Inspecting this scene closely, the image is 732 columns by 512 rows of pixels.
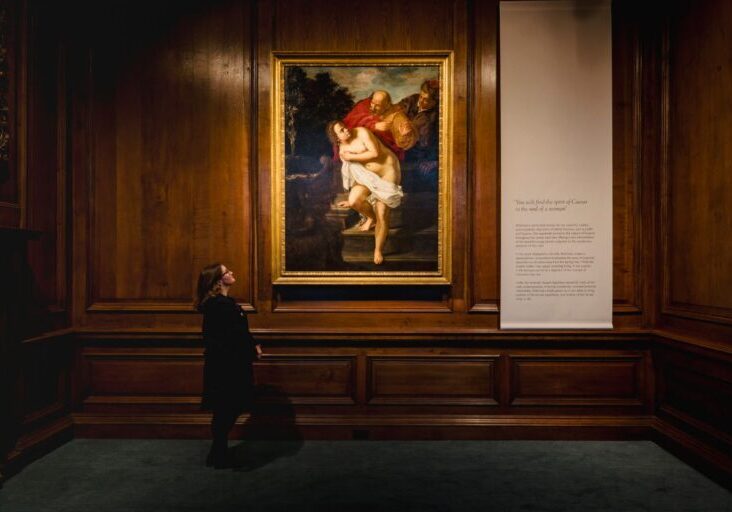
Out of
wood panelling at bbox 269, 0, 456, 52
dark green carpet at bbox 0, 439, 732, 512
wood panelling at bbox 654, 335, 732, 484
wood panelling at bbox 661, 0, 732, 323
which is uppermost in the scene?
wood panelling at bbox 269, 0, 456, 52

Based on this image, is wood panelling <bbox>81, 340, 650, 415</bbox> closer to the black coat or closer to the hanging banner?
the hanging banner

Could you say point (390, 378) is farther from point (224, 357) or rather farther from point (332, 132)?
point (332, 132)

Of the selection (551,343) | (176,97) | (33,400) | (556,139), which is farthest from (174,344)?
(556,139)

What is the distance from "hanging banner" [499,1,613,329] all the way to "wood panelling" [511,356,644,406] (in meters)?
0.33

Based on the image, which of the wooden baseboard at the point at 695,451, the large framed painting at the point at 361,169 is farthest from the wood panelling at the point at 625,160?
the large framed painting at the point at 361,169

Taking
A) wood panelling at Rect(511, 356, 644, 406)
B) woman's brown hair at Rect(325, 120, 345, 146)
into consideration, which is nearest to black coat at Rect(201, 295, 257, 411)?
woman's brown hair at Rect(325, 120, 345, 146)

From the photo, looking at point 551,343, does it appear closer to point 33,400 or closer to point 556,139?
point 556,139

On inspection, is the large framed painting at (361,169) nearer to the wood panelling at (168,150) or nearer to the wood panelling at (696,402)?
the wood panelling at (168,150)

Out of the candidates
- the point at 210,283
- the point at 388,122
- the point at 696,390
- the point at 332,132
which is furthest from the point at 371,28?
the point at 696,390

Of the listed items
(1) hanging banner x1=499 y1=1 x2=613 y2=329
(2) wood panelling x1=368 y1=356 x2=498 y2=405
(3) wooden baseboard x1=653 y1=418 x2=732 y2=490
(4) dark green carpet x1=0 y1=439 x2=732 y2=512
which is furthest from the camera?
(2) wood panelling x1=368 y1=356 x2=498 y2=405

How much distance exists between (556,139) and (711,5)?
125 centimetres

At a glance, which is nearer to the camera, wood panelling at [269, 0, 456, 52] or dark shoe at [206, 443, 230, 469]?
dark shoe at [206, 443, 230, 469]

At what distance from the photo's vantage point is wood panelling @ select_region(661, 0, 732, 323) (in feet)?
11.1

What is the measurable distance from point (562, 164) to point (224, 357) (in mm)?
2833
